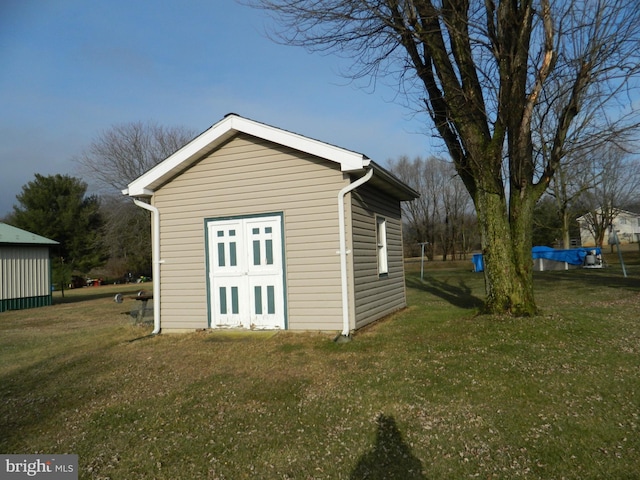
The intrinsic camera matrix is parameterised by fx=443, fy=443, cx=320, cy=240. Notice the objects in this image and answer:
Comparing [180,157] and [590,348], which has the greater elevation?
[180,157]

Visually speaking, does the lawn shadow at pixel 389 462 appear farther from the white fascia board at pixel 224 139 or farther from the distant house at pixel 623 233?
the distant house at pixel 623 233

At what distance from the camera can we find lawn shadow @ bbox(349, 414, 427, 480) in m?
3.21

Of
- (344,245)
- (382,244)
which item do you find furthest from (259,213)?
(382,244)

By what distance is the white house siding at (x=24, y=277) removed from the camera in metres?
17.2

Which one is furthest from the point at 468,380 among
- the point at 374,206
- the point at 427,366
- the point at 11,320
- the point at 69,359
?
the point at 11,320

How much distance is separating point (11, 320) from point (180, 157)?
978 centimetres

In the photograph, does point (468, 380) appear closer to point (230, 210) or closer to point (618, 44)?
→ point (230, 210)

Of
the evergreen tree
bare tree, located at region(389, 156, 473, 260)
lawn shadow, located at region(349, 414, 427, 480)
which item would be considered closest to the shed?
lawn shadow, located at region(349, 414, 427, 480)

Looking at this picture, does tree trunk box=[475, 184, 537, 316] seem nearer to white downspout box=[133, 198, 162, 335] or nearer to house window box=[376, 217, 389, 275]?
house window box=[376, 217, 389, 275]

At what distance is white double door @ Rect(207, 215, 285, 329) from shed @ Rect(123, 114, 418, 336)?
0.06 feet

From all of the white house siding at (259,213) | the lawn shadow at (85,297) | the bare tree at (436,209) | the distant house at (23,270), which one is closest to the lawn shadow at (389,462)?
the white house siding at (259,213)

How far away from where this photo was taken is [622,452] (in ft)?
10.8

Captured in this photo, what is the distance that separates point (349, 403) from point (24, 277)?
18.2 metres

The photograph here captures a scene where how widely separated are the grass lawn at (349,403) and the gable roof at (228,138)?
304cm
